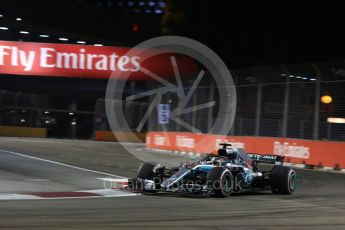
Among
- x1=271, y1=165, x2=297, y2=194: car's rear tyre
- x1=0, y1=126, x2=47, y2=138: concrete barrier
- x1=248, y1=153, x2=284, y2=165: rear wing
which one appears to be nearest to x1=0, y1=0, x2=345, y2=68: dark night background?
x1=248, y1=153, x2=284, y2=165: rear wing

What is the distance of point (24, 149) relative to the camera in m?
29.2

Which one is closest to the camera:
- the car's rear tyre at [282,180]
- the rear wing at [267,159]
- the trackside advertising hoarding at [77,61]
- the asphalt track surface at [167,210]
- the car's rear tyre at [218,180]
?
the asphalt track surface at [167,210]

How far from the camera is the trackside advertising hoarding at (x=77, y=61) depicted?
1399 inches

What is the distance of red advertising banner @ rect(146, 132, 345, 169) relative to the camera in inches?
916

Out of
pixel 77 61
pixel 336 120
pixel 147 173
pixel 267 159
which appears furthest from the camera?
pixel 77 61

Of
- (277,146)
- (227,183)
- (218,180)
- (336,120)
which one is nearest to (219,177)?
(218,180)

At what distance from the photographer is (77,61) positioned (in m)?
36.2

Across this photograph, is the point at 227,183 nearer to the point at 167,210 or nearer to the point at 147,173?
the point at 147,173

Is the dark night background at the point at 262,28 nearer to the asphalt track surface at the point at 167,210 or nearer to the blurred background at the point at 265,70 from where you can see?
the blurred background at the point at 265,70

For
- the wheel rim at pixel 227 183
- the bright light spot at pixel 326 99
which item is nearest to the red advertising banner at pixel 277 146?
the bright light spot at pixel 326 99

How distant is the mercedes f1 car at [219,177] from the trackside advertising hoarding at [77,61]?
20504 millimetres

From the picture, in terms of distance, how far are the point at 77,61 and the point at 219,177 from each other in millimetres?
24089

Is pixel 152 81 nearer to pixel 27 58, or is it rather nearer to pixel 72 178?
pixel 27 58

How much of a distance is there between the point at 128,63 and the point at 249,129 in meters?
10.4
